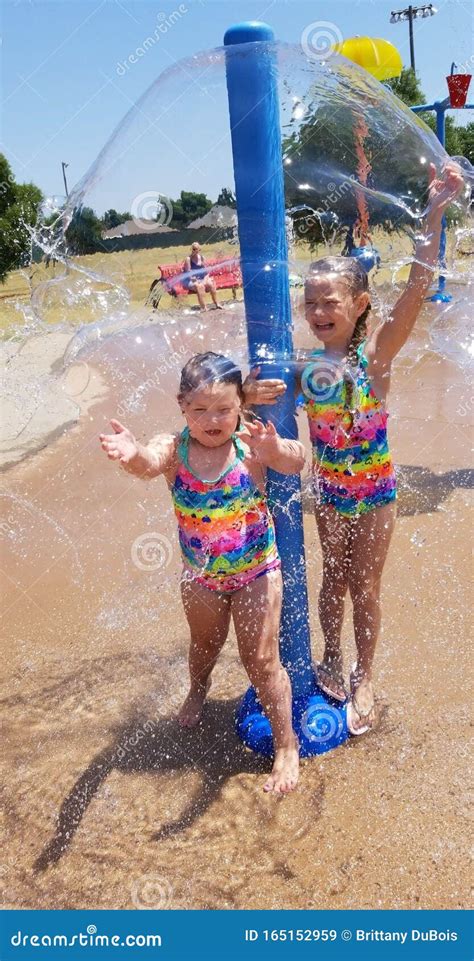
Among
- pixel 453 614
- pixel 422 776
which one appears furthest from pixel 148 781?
pixel 453 614

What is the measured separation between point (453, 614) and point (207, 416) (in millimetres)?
1922

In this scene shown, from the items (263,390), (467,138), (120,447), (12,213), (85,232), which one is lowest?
(120,447)

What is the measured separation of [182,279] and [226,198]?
0.34 meters

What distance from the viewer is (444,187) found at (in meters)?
2.53

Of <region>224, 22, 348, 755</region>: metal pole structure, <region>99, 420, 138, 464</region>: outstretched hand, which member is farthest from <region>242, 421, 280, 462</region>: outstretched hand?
<region>99, 420, 138, 464</region>: outstretched hand

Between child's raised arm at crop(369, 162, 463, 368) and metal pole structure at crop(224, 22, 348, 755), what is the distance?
1.32 feet

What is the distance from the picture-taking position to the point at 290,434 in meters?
2.46

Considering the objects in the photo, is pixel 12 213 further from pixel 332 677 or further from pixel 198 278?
pixel 332 677

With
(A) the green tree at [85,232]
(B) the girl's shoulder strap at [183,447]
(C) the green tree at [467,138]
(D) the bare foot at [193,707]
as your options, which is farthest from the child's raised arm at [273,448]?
(C) the green tree at [467,138]

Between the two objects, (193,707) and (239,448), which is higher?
(239,448)

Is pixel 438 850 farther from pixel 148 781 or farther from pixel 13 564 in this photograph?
pixel 13 564

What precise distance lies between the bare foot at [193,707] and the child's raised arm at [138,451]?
3.19ft

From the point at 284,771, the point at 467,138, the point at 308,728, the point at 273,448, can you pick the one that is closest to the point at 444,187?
the point at 273,448

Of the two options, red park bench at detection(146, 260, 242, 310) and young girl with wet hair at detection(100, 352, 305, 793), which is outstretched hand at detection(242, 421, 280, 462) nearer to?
young girl with wet hair at detection(100, 352, 305, 793)
